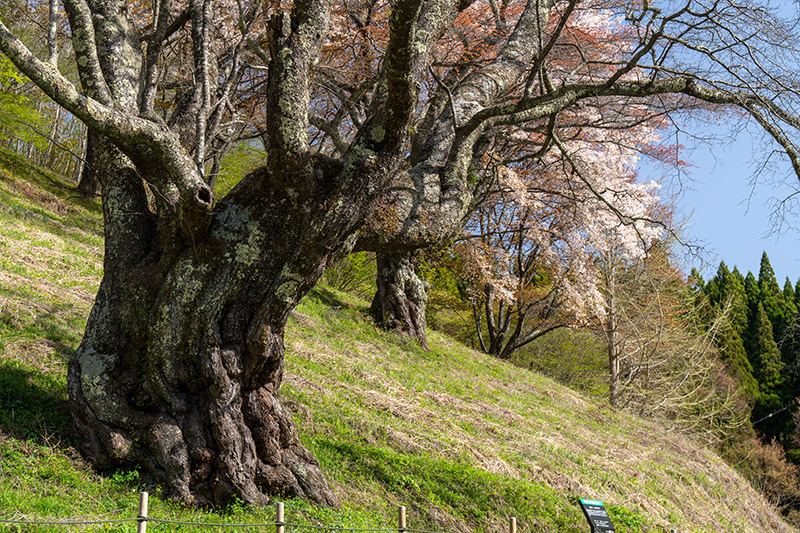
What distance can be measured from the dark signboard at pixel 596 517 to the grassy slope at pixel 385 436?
40.9 inches

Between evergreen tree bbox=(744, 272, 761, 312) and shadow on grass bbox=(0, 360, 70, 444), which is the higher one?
evergreen tree bbox=(744, 272, 761, 312)

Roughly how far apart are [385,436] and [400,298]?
540 centimetres

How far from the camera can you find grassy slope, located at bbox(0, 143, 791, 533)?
162 inches

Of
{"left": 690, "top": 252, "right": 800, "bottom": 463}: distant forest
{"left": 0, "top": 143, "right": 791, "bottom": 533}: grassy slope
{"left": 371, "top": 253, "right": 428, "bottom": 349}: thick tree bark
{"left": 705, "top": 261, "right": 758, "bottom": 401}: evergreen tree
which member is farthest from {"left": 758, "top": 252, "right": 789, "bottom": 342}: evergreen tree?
{"left": 371, "top": 253, "right": 428, "bottom": 349}: thick tree bark

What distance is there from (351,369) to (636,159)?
1274cm

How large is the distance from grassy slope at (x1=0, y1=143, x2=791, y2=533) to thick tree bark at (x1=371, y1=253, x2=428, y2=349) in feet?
1.64

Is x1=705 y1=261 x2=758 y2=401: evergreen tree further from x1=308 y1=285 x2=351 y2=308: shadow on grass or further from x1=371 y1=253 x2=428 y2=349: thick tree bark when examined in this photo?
x1=308 y1=285 x2=351 y2=308: shadow on grass

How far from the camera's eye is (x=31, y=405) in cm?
456

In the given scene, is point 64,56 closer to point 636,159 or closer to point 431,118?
point 431,118

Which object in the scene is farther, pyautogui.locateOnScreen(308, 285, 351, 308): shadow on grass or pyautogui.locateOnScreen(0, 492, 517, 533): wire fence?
pyautogui.locateOnScreen(308, 285, 351, 308): shadow on grass

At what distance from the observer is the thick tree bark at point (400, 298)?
450 inches

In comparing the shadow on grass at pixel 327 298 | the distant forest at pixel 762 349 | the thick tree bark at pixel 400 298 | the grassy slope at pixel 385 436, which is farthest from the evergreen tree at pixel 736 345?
the shadow on grass at pixel 327 298


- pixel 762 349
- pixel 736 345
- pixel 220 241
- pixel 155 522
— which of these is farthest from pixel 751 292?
pixel 155 522

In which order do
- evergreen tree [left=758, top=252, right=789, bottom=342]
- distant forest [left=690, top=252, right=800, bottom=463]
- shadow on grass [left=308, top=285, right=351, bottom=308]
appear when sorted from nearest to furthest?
shadow on grass [left=308, top=285, right=351, bottom=308], distant forest [left=690, top=252, right=800, bottom=463], evergreen tree [left=758, top=252, right=789, bottom=342]
